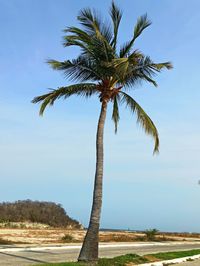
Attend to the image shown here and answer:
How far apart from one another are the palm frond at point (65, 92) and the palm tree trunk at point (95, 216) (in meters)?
1.39

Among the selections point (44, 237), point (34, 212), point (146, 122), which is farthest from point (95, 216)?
point (34, 212)

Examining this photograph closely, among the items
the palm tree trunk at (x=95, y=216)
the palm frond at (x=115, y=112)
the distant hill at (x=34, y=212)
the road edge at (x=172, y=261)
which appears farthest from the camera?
the distant hill at (x=34, y=212)

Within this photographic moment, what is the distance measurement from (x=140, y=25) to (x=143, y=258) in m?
10.0

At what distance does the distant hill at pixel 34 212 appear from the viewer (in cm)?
7650

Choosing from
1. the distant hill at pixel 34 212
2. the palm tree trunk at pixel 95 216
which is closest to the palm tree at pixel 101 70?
the palm tree trunk at pixel 95 216

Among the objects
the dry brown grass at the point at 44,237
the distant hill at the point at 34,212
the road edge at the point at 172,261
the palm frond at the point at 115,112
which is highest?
the distant hill at the point at 34,212

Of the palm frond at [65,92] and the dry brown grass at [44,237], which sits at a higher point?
the palm frond at [65,92]

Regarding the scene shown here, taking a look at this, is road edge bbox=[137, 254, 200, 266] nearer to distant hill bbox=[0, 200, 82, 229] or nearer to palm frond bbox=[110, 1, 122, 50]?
palm frond bbox=[110, 1, 122, 50]

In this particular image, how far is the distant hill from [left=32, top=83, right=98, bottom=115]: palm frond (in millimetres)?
59121

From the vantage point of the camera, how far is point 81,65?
17500 millimetres

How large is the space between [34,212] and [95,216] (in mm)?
63137

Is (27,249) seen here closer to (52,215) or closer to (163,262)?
(163,262)

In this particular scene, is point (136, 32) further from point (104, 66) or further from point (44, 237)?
point (44, 237)

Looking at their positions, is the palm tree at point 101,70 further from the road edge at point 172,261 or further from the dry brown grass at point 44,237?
the dry brown grass at point 44,237
